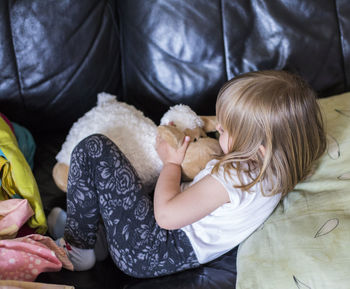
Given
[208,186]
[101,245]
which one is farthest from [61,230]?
[208,186]

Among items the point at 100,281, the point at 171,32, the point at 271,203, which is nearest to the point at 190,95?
the point at 171,32

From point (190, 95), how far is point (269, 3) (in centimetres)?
37

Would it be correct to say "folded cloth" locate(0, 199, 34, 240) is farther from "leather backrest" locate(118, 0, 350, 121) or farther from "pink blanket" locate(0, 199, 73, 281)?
"leather backrest" locate(118, 0, 350, 121)

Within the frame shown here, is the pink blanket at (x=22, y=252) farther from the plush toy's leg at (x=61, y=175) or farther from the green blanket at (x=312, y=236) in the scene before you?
the green blanket at (x=312, y=236)

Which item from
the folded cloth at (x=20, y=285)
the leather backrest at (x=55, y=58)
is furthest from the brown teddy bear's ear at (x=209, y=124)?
the folded cloth at (x=20, y=285)

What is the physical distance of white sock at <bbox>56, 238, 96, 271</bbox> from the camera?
1100mm

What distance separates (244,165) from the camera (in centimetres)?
98

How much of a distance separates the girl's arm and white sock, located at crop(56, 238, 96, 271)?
0.23 meters

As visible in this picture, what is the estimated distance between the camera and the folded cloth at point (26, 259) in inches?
37.3

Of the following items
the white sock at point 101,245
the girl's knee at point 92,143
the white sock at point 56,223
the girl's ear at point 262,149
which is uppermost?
the girl's ear at point 262,149

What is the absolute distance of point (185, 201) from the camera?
3.25 feet

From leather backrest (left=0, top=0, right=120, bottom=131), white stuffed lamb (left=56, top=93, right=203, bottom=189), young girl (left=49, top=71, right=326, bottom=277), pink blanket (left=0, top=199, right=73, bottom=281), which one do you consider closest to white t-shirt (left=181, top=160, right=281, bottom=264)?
young girl (left=49, top=71, right=326, bottom=277)

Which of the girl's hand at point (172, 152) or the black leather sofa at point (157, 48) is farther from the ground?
the black leather sofa at point (157, 48)

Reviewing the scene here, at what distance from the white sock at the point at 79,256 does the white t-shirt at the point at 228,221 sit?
0.27m
